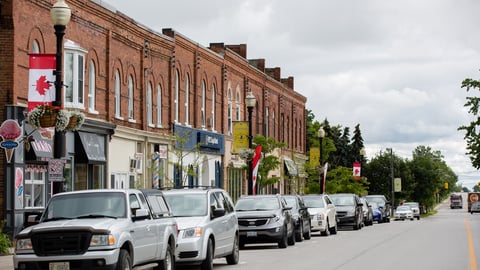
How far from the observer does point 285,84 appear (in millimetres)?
77125

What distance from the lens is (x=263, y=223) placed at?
29.4m

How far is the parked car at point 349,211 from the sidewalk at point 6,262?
77.8ft

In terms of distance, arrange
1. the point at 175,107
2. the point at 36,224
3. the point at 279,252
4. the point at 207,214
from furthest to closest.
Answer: the point at 175,107, the point at 279,252, the point at 207,214, the point at 36,224

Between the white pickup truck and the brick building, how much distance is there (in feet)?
13.2

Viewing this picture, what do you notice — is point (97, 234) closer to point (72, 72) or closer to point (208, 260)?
point (208, 260)

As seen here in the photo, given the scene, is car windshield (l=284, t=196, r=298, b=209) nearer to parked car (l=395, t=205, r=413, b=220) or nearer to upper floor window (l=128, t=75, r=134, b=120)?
upper floor window (l=128, t=75, r=134, b=120)

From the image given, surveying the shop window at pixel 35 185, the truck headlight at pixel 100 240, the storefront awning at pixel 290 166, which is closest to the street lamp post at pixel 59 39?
the truck headlight at pixel 100 240

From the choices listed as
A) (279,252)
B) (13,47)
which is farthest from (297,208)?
(13,47)

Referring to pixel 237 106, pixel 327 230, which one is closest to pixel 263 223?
pixel 327 230

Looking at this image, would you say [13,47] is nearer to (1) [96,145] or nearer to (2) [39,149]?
(2) [39,149]

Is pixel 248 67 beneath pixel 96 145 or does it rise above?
above

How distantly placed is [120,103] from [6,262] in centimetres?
1725

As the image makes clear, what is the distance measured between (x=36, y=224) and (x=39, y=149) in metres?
14.0

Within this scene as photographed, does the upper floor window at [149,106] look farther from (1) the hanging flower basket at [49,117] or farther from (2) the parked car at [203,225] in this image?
(1) the hanging flower basket at [49,117]
